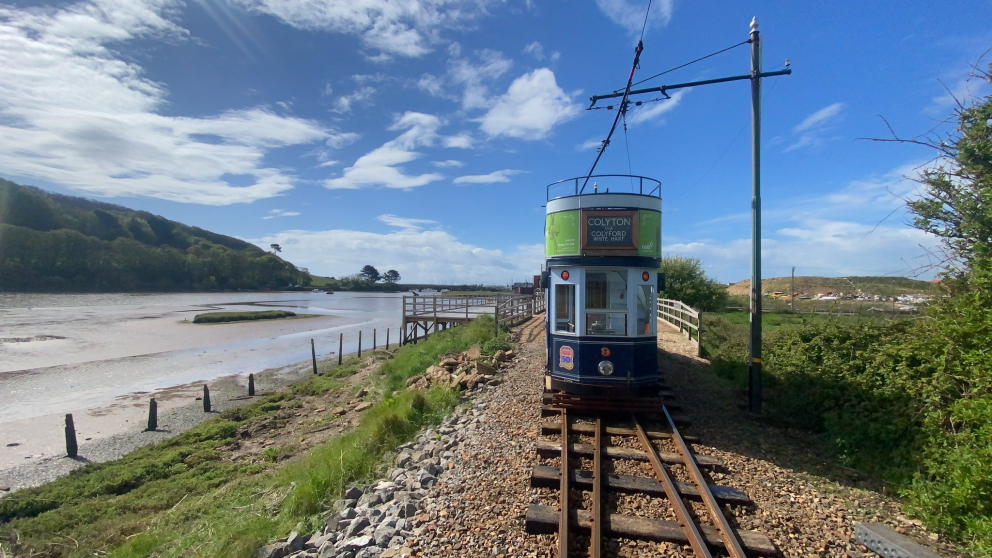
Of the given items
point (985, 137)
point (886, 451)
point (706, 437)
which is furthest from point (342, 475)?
point (985, 137)

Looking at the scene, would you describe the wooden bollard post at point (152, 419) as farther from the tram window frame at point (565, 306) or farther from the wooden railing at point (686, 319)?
the wooden railing at point (686, 319)

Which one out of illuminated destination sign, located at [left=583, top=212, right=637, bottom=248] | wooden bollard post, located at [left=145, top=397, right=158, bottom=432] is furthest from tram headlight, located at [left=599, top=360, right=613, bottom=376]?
wooden bollard post, located at [left=145, top=397, right=158, bottom=432]

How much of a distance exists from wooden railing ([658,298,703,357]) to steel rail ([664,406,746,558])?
8.90m

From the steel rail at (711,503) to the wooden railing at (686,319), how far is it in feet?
29.2

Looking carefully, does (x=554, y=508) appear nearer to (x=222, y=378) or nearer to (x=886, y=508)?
(x=886, y=508)

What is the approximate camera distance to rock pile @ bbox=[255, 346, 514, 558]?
4.70 meters

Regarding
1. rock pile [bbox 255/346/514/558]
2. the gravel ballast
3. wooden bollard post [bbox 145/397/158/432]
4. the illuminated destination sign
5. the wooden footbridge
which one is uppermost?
the illuminated destination sign

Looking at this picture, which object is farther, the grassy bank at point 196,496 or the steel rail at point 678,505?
the grassy bank at point 196,496

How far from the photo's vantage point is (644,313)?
7.73 m

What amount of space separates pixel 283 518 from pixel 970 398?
8078 millimetres

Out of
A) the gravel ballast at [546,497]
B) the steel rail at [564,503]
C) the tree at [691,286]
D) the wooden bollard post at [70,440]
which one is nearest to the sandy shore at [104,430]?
the wooden bollard post at [70,440]

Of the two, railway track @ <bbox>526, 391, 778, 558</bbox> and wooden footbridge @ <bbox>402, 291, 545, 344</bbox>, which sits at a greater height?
wooden footbridge @ <bbox>402, 291, 545, 344</bbox>

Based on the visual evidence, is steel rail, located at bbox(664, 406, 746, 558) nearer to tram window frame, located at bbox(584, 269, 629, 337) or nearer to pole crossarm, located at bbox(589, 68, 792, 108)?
tram window frame, located at bbox(584, 269, 629, 337)

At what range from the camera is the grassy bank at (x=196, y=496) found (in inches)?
252
